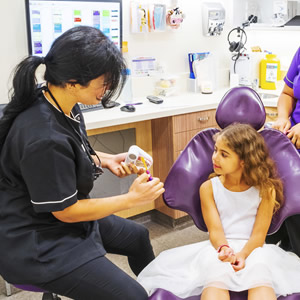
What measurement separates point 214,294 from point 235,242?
13.1 inches

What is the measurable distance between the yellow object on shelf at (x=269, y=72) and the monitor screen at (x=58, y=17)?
1305 mm

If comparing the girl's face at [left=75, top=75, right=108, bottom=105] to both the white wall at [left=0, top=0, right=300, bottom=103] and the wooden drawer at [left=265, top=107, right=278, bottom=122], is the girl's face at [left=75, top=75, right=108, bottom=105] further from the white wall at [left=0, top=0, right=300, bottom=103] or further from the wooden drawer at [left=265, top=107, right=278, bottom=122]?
the wooden drawer at [left=265, top=107, right=278, bottom=122]

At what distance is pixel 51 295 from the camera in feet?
5.22

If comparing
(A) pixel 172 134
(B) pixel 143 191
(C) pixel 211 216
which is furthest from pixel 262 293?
(A) pixel 172 134

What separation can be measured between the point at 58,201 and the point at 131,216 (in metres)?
1.71

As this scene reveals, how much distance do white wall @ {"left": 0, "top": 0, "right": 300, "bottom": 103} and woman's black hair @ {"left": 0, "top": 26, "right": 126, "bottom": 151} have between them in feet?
4.10

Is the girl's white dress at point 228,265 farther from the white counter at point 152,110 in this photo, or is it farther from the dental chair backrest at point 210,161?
the white counter at point 152,110

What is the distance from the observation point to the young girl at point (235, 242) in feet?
4.98

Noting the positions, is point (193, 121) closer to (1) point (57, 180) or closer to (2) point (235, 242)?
(2) point (235, 242)

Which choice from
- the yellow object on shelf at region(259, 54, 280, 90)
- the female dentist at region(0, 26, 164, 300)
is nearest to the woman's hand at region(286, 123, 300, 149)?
the female dentist at region(0, 26, 164, 300)

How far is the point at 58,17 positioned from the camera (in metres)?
2.52

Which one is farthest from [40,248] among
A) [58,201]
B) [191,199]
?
[191,199]

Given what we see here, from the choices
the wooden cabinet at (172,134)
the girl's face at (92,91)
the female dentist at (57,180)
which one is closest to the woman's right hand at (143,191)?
the female dentist at (57,180)

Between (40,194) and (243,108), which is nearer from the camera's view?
(40,194)
